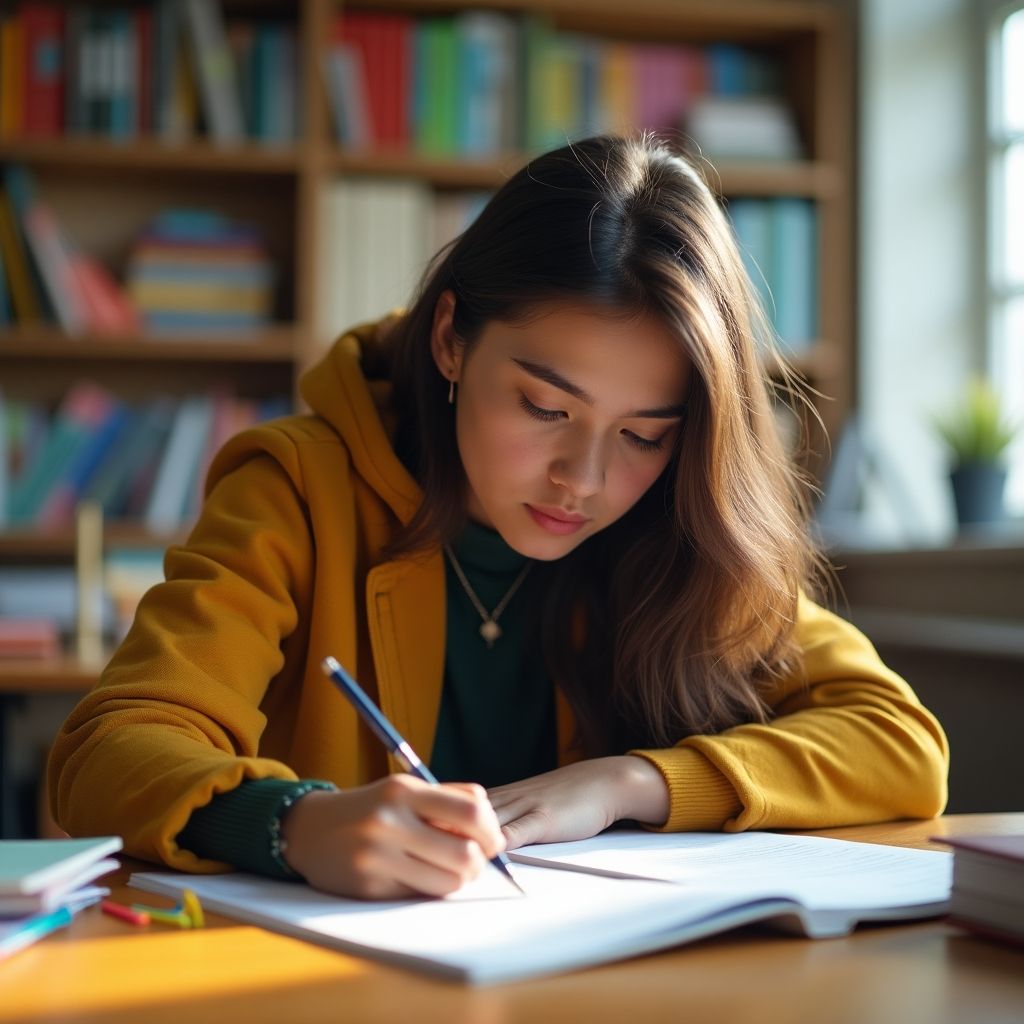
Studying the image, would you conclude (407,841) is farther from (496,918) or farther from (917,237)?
(917,237)

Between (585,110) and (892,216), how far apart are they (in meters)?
0.78

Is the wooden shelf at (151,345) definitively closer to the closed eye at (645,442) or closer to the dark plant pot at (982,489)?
the dark plant pot at (982,489)

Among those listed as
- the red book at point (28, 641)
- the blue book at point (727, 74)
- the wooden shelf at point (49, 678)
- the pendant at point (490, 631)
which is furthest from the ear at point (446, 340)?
the blue book at point (727, 74)

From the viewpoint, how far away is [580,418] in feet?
3.87

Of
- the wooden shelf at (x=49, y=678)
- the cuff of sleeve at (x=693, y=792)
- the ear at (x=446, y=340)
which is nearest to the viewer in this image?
the cuff of sleeve at (x=693, y=792)

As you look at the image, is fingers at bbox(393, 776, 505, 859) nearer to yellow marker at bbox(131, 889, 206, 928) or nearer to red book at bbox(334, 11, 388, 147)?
yellow marker at bbox(131, 889, 206, 928)

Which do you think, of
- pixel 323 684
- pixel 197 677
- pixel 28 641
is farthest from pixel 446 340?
pixel 28 641

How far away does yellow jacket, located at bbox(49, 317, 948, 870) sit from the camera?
3.18ft

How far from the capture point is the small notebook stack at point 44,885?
2.31ft

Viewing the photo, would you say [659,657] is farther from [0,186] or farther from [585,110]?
[0,186]

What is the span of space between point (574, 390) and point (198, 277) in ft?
7.45

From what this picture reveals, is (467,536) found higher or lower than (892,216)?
lower

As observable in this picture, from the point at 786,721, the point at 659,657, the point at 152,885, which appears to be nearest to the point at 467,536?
the point at 659,657

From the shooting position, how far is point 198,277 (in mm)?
3234
